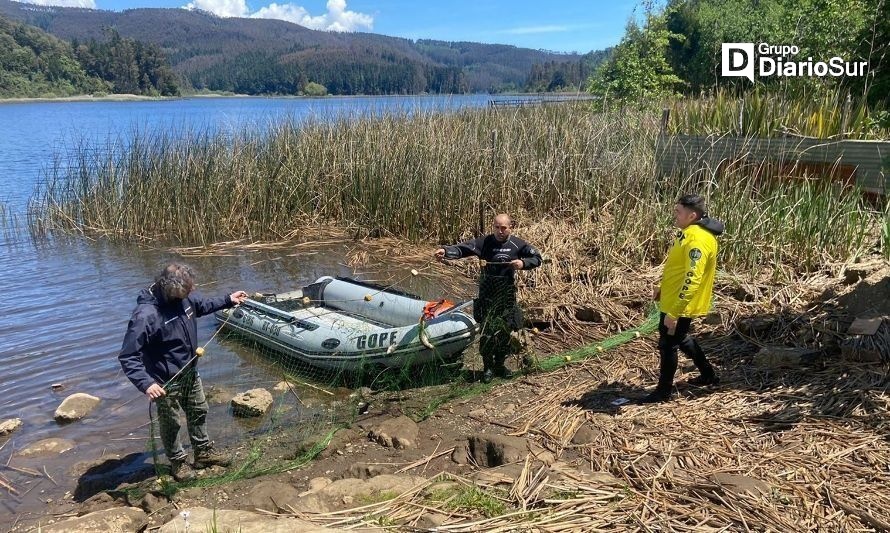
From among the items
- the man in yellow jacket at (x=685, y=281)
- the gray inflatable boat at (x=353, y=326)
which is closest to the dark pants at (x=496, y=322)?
the gray inflatable boat at (x=353, y=326)

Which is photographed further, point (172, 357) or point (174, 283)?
point (172, 357)

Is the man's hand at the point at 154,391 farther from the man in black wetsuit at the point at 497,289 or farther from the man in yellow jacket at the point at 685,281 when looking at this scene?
the man in yellow jacket at the point at 685,281

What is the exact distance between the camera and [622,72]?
1466 centimetres

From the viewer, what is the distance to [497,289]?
5.66 meters

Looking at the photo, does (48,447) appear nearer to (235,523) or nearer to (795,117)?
(235,523)

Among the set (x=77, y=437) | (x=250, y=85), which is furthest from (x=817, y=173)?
(x=250, y=85)

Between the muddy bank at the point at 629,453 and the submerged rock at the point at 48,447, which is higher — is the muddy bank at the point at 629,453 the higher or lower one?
the higher one

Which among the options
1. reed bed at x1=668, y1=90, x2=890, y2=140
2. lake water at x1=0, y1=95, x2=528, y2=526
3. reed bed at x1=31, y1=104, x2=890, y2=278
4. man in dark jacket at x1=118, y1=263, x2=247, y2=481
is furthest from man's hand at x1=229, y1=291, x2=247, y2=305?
reed bed at x1=668, y1=90, x2=890, y2=140

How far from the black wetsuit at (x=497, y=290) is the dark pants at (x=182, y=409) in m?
2.29

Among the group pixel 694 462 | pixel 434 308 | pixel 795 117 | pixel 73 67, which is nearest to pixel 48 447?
pixel 434 308

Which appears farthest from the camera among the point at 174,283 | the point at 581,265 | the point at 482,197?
the point at 482,197

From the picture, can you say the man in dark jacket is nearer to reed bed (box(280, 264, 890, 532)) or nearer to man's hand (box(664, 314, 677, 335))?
reed bed (box(280, 264, 890, 532))

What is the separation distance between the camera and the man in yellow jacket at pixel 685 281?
4.18 metres

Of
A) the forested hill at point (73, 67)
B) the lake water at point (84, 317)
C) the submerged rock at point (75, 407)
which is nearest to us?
the lake water at point (84, 317)
